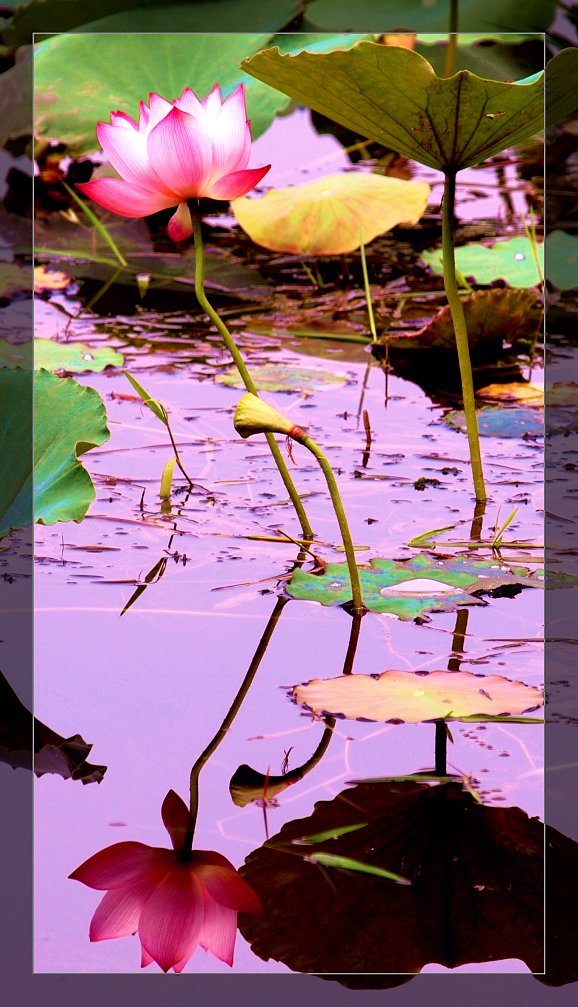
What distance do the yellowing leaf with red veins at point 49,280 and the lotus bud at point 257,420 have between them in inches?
63.7

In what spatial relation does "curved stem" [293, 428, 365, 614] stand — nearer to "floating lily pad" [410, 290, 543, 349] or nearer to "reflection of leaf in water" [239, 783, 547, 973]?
"reflection of leaf in water" [239, 783, 547, 973]

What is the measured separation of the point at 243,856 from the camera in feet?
2.67

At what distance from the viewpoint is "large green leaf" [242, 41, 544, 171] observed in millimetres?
1280

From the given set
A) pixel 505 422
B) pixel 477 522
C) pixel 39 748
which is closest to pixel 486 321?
pixel 505 422

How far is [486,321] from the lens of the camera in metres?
2.03

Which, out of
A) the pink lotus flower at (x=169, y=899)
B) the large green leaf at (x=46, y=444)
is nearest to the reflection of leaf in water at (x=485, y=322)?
the large green leaf at (x=46, y=444)

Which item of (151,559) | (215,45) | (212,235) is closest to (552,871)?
(151,559)

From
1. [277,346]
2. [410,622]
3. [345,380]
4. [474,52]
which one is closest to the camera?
[410,622]

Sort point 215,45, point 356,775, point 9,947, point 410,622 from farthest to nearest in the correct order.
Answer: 1. point 215,45
2. point 410,622
3. point 356,775
4. point 9,947

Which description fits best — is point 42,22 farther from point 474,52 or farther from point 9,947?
point 9,947

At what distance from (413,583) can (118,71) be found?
190cm

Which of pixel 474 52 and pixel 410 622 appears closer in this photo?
pixel 410 622

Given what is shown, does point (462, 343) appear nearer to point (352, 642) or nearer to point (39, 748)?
point (352, 642)

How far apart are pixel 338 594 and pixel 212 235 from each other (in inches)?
85.0
